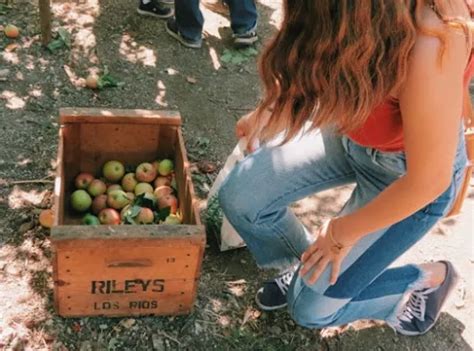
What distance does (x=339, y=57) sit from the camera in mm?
1494

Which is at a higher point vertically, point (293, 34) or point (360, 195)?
point (293, 34)

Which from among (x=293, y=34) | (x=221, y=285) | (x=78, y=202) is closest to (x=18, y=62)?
(x=78, y=202)

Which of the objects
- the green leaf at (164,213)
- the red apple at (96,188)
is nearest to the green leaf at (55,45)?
the red apple at (96,188)

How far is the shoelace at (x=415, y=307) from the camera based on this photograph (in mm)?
2510

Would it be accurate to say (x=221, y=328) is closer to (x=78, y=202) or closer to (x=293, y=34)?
(x=78, y=202)

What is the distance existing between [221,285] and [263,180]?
0.65 m

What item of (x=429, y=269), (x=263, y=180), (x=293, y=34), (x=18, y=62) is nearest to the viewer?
(x=293, y=34)

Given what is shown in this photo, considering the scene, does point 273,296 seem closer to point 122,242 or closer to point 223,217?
point 223,217

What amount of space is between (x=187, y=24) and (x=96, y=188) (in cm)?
193

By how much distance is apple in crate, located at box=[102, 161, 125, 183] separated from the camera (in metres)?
2.78

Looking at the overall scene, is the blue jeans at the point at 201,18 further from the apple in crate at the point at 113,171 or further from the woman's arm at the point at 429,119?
the woman's arm at the point at 429,119

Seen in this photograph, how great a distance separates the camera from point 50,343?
7.53 feet

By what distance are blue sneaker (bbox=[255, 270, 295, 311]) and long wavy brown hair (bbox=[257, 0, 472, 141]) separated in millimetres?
1014

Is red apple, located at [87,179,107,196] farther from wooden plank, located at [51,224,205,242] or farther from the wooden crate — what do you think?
wooden plank, located at [51,224,205,242]
